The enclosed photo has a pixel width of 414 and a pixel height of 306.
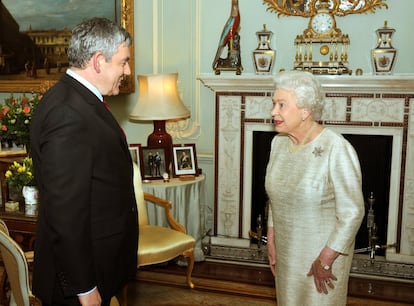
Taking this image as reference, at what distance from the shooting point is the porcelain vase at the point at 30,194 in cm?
368

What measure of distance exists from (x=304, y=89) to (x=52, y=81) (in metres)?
3.25

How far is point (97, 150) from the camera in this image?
1.78 meters

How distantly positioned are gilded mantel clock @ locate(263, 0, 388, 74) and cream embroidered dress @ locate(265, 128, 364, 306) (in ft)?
6.19

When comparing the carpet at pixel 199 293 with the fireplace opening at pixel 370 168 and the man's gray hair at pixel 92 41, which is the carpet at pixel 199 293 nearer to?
the fireplace opening at pixel 370 168

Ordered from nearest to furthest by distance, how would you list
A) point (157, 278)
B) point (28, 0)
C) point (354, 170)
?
point (354, 170)
point (157, 278)
point (28, 0)

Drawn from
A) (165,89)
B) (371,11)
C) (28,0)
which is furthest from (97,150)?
(28,0)

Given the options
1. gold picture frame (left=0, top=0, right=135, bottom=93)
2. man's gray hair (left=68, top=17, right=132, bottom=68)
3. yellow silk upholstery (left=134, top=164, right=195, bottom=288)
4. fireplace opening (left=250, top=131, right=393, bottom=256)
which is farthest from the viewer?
gold picture frame (left=0, top=0, right=135, bottom=93)

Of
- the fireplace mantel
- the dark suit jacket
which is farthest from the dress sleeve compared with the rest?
the fireplace mantel

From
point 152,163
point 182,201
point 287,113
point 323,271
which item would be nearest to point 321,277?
point 323,271

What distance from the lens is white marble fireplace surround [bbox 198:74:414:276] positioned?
4.09 m

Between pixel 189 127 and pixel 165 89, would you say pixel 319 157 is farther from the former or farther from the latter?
pixel 189 127

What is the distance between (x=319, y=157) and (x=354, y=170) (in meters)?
0.16

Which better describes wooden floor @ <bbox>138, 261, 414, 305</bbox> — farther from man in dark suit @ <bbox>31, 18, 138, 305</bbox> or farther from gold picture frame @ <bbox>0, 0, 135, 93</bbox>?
man in dark suit @ <bbox>31, 18, 138, 305</bbox>

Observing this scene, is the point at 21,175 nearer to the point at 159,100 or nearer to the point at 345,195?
the point at 159,100
